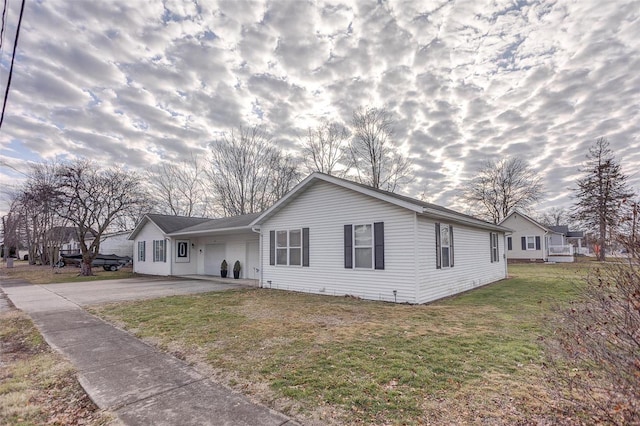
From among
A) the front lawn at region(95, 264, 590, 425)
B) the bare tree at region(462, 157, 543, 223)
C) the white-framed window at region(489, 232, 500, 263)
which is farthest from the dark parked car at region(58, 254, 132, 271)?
the bare tree at region(462, 157, 543, 223)

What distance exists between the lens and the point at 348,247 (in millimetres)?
10266

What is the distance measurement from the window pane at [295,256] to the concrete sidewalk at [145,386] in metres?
6.36

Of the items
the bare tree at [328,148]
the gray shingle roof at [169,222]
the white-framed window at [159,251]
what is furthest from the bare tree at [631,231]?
the bare tree at [328,148]

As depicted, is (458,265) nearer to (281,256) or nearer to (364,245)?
(364,245)

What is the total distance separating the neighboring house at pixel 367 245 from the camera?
9.16 metres

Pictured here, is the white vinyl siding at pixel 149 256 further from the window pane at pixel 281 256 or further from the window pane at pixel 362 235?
the window pane at pixel 362 235

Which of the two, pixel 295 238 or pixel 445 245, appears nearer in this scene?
A: pixel 445 245

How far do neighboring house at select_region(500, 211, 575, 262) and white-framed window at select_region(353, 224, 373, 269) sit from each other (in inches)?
1054

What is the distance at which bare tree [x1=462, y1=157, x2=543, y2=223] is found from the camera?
35.2 metres

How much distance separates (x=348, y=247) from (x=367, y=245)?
68 cm

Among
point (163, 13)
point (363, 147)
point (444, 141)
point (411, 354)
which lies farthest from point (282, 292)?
point (363, 147)

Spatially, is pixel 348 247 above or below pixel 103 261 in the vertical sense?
above

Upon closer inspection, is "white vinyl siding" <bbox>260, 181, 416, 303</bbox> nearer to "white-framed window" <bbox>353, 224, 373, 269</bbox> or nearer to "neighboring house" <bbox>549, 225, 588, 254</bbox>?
"white-framed window" <bbox>353, 224, 373, 269</bbox>

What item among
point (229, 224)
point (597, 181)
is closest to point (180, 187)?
point (229, 224)
